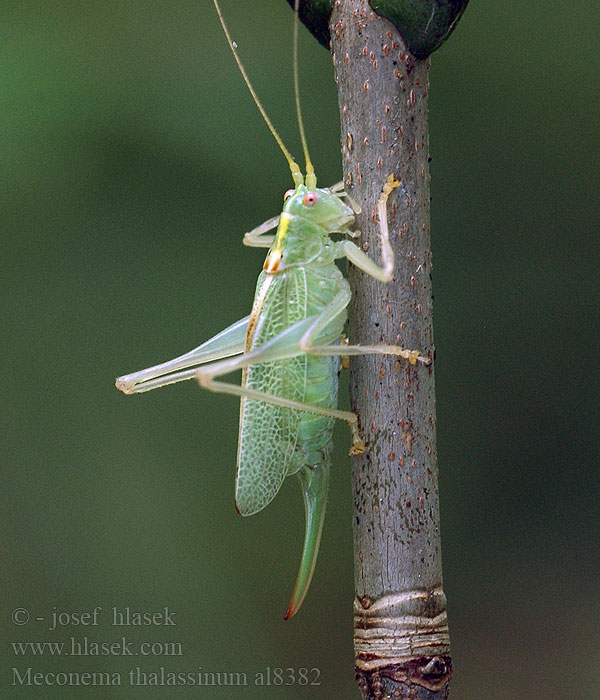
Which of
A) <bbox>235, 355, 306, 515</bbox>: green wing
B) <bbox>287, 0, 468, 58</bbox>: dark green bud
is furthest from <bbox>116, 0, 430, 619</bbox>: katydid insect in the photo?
<bbox>287, 0, 468, 58</bbox>: dark green bud

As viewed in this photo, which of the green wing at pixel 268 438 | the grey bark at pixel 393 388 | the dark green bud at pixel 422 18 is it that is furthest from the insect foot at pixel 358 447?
the dark green bud at pixel 422 18

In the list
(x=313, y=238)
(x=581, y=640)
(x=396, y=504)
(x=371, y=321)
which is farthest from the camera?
(x=581, y=640)

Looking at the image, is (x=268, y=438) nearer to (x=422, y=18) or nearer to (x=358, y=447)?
(x=358, y=447)

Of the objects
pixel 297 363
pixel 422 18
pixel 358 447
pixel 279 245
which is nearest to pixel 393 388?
pixel 358 447

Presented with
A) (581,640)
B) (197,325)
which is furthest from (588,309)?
(197,325)

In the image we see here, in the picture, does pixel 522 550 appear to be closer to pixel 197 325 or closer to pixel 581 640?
pixel 581 640
